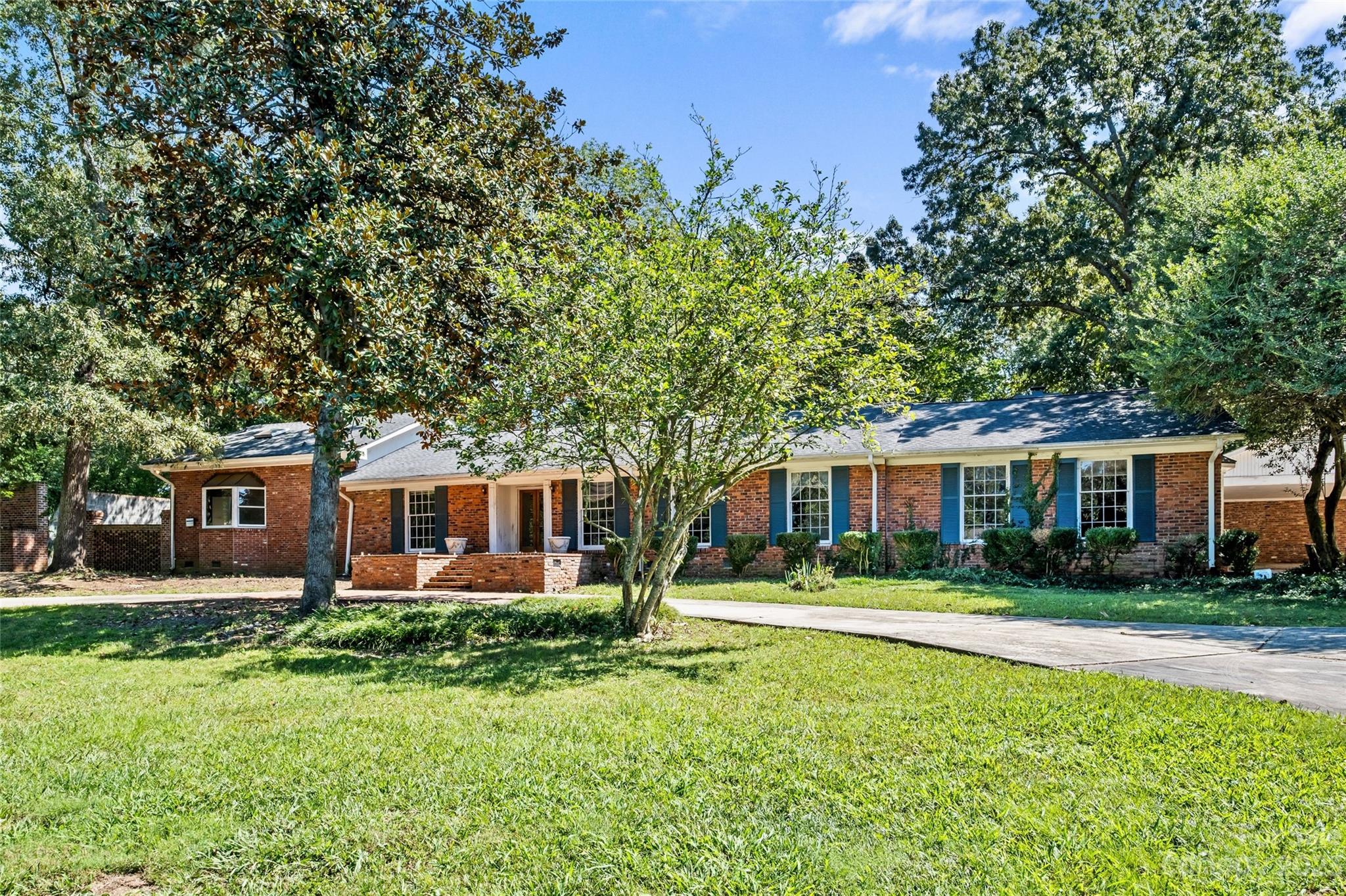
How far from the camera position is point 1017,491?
55.4 ft

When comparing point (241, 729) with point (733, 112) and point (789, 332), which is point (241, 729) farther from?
point (733, 112)

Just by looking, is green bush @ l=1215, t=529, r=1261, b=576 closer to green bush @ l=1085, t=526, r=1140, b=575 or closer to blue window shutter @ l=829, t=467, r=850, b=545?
green bush @ l=1085, t=526, r=1140, b=575

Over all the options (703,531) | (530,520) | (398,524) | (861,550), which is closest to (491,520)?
(530,520)

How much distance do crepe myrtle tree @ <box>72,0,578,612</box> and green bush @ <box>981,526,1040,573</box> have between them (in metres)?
10.4

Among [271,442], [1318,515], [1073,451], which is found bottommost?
[1318,515]

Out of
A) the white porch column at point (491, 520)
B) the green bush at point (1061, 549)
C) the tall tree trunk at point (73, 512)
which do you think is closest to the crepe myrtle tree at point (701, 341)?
the green bush at point (1061, 549)

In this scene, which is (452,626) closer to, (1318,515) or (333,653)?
(333,653)

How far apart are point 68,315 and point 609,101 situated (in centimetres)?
1285

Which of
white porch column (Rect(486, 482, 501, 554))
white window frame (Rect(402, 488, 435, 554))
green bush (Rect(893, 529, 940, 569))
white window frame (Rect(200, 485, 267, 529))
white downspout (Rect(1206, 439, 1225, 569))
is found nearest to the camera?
white downspout (Rect(1206, 439, 1225, 569))

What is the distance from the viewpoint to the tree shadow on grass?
763 centimetres

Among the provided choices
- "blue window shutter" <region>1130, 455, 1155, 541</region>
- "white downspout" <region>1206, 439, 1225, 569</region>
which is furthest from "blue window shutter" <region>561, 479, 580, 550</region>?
"white downspout" <region>1206, 439, 1225, 569</region>

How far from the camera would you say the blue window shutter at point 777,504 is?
18.4m

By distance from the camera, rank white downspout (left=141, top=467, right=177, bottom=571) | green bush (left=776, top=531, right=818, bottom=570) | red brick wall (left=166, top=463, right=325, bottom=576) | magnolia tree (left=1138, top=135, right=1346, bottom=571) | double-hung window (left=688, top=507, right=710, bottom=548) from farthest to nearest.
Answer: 1. white downspout (left=141, top=467, right=177, bottom=571)
2. red brick wall (left=166, top=463, right=325, bottom=576)
3. double-hung window (left=688, top=507, right=710, bottom=548)
4. green bush (left=776, top=531, right=818, bottom=570)
5. magnolia tree (left=1138, top=135, right=1346, bottom=571)

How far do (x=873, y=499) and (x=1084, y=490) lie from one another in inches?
159
